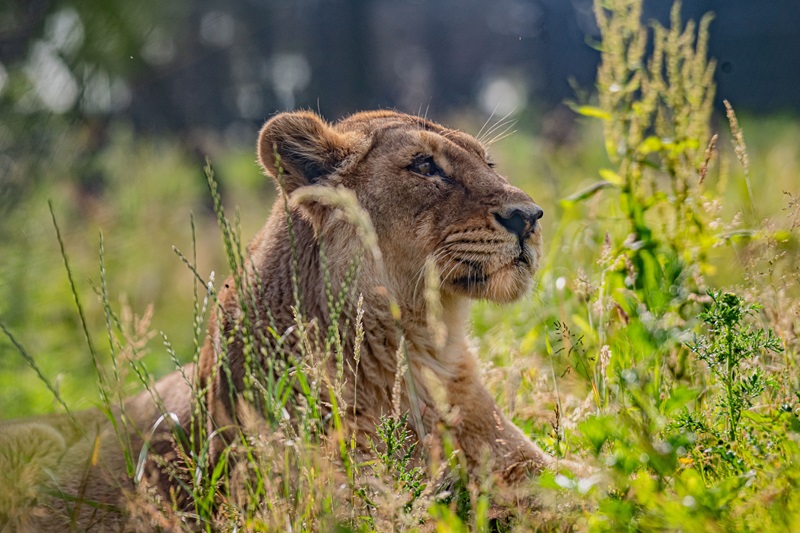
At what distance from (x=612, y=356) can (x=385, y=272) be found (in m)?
0.97

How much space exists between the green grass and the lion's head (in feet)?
1.15

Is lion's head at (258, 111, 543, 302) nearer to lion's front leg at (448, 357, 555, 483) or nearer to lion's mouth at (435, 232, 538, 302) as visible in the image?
lion's mouth at (435, 232, 538, 302)

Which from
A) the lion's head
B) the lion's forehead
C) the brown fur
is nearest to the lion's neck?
the brown fur

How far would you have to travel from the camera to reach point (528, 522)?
2648mm

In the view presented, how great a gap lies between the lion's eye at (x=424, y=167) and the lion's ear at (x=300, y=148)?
30 cm

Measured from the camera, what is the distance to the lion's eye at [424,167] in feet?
12.8

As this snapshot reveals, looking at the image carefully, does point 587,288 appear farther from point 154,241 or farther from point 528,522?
point 154,241

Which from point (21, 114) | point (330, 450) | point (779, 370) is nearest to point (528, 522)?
point (330, 450)

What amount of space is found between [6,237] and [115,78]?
0.96 metres

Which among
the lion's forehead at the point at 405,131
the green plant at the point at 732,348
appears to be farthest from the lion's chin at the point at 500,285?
the green plant at the point at 732,348

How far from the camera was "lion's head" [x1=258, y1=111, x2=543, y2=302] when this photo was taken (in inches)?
145

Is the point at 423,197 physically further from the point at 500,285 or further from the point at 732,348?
the point at 732,348

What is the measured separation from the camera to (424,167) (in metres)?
3.91

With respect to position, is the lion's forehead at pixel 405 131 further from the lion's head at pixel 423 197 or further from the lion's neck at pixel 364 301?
the lion's neck at pixel 364 301
